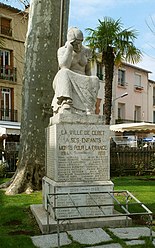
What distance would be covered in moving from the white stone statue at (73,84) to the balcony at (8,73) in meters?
26.1

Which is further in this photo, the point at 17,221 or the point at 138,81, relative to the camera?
the point at 138,81

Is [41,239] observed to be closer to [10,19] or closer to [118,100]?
[10,19]

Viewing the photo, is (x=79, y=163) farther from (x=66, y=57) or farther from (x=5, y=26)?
(x=5, y=26)

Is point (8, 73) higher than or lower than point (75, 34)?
higher

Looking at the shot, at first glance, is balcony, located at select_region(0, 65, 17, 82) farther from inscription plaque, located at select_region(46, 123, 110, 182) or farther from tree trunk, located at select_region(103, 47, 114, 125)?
inscription plaque, located at select_region(46, 123, 110, 182)

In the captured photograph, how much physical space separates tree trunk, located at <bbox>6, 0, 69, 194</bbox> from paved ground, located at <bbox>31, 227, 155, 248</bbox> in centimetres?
515

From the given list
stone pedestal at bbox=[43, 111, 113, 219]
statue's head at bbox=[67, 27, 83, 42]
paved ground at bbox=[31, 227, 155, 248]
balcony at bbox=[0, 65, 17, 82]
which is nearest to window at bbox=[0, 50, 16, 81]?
balcony at bbox=[0, 65, 17, 82]

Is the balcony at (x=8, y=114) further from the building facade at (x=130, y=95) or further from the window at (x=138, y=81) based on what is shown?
the window at (x=138, y=81)

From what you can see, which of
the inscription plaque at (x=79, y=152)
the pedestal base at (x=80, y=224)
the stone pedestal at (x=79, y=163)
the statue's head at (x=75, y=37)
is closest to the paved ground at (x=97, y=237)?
the pedestal base at (x=80, y=224)

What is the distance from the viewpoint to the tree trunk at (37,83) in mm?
10703

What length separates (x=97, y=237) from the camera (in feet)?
17.6

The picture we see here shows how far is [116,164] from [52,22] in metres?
7.94

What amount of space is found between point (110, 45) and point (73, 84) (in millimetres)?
14351

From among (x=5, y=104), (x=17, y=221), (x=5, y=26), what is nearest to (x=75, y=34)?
(x=17, y=221)
